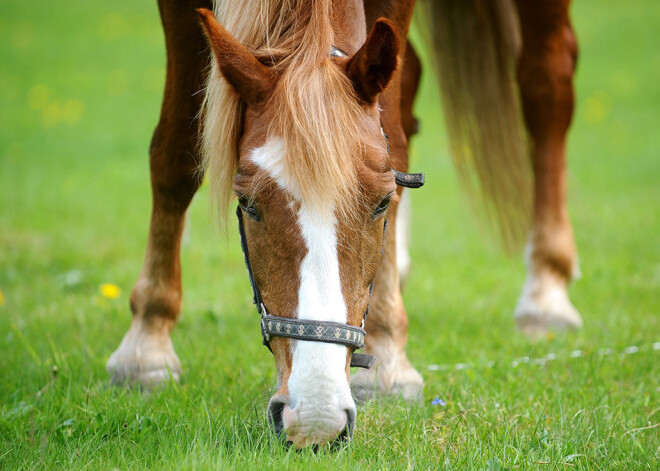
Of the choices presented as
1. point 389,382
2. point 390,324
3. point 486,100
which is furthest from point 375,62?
point 486,100

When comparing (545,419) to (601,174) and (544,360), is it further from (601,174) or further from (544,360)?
(601,174)

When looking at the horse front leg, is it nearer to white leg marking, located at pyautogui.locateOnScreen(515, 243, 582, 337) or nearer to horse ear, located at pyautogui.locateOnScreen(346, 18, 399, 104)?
horse ear, located at pyautogui.locateOnScreen(346, 18, 399, 104)

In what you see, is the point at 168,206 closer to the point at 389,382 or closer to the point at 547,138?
the point at 389,382

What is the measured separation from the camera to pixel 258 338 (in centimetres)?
367

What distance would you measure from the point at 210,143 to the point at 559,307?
8.24 feet

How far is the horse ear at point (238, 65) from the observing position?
2092mm

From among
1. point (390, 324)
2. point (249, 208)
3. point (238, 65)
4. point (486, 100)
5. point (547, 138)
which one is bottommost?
point (390, 324)

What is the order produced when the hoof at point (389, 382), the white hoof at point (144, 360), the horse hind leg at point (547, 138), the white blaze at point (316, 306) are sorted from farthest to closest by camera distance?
the horse hind leg at point (547, 138) → the white hoof at point (144, 360) → the hoof at point (389, 382) → the white blaze at point (316, 306)

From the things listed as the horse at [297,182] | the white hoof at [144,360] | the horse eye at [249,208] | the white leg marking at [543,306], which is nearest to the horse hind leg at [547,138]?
the white leg marking at [543,306]

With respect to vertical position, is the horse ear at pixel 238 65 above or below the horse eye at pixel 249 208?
above

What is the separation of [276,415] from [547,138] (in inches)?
113

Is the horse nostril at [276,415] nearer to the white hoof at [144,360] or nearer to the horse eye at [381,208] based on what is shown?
the horse eye at [381,208]

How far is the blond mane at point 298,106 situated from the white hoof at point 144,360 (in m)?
1.07

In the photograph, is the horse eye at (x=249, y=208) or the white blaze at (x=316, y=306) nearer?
the white blaze at (x=316, y=306)
